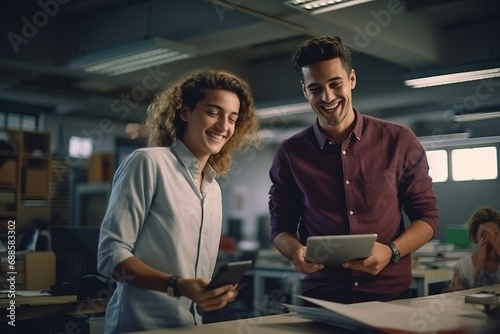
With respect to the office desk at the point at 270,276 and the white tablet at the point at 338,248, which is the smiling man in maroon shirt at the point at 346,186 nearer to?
the white tablet at the point at 338,248

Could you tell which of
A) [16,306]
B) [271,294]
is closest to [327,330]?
[16,306]

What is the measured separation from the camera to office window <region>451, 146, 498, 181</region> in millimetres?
3283

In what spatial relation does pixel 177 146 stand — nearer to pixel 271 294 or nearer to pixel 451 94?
pixel 271 294

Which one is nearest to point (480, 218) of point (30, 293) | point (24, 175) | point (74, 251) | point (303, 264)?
point (303, 264)

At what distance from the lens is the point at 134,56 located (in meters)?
5.27

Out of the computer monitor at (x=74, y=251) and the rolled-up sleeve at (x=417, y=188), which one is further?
the computer monitor at (x=74, y=251)

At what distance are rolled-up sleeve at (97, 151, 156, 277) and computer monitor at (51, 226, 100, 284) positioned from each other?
6.23 ft

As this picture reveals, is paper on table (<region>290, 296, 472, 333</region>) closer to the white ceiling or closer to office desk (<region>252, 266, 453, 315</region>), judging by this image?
the white ceiling

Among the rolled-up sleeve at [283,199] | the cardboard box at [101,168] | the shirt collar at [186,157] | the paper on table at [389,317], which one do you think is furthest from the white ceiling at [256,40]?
the shirt collar at [186,157]

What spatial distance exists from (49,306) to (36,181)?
15.3 ft

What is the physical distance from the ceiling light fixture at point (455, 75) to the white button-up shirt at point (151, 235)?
3.65 metres

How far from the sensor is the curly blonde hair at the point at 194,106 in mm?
1857

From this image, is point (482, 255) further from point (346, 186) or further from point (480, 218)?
point (346, 186)

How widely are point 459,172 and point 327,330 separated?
7.53 feet
